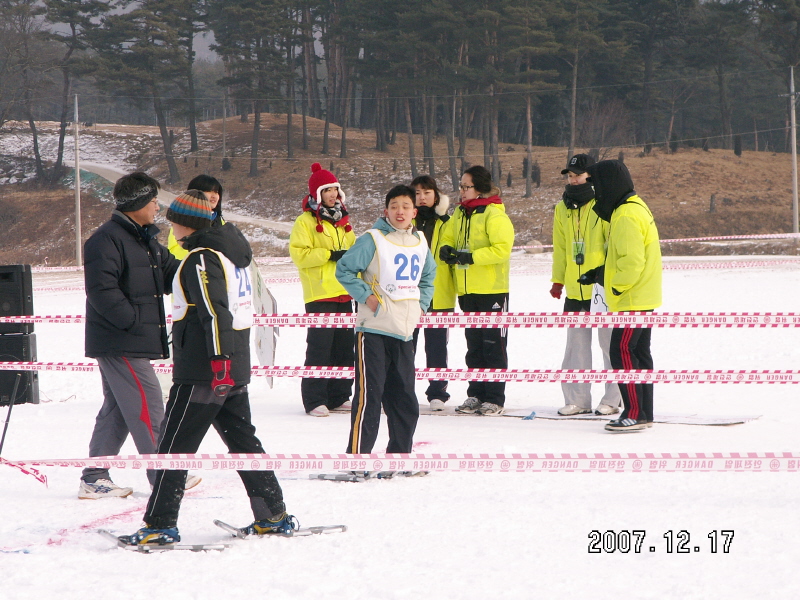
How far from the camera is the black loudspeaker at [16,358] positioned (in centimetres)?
721

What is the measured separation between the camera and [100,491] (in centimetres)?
460

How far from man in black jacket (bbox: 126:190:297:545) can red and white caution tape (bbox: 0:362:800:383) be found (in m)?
2.13

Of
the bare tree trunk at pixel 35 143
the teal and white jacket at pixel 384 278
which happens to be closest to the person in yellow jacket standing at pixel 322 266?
the teal and white jacket at pixel 384 278

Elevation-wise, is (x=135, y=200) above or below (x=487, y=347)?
above

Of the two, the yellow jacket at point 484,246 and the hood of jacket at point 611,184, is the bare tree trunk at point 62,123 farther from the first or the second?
the hood of jacket at point 611,184

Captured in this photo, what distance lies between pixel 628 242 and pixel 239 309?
3.18m

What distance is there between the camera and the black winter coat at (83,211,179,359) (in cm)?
434

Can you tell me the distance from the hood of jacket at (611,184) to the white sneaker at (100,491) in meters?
3.72

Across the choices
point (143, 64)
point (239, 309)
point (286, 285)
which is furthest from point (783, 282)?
point (143, 64)

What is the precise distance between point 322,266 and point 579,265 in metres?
1.99

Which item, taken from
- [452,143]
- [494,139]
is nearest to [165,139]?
[452,143]

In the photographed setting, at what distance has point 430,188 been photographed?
688cm

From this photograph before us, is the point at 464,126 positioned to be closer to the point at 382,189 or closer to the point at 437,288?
the point at 382,189

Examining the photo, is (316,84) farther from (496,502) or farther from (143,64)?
(496,502)
